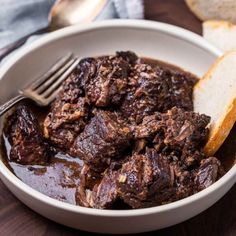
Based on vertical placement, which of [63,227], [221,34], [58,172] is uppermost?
[221,34]

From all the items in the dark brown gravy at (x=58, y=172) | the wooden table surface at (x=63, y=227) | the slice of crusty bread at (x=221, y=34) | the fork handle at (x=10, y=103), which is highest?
the slice of crusty bread at (x=221, y=34)

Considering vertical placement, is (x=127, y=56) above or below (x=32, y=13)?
above

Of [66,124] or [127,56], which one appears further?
[127,56]

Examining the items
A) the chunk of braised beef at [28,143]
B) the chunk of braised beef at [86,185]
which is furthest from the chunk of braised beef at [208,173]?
the chunk of braised beef at [28,143]

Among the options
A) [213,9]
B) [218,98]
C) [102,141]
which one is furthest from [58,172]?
[213,9]

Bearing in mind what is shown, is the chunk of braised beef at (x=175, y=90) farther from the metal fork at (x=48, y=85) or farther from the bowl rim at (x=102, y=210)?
the metal fork at (x=48, y=85)

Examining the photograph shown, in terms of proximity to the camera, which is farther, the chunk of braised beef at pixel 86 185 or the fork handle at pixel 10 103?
the fork handle at pixel 10 103

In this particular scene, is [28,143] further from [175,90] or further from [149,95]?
[175,90]

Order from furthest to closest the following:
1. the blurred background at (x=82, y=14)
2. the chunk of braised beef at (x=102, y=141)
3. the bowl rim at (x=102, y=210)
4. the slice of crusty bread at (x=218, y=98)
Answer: the blurred background at (x=82, y=14) < the slice of crusty bread at (x=218, y=98) < the chunk of braised beef at (x=102, y=141) < the bowl rim at (x=102, y=210)
